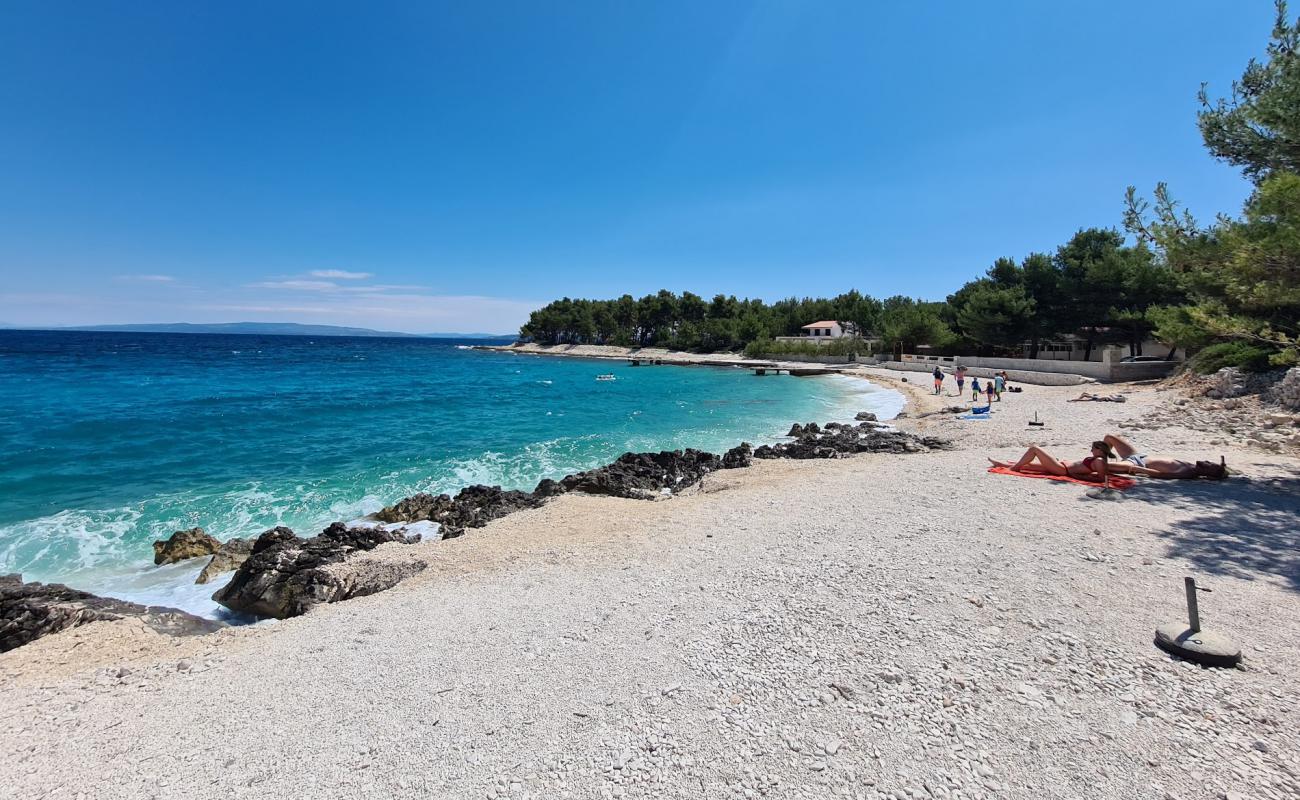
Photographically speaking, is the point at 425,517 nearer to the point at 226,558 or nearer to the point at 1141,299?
the point at 226,558

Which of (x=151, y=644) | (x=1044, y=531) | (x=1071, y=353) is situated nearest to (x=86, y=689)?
(x=151, y=644)

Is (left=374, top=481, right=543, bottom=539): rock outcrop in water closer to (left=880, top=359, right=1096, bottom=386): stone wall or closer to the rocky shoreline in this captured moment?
the rocky shoreline

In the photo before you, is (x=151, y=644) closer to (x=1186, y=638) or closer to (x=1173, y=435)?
(x=1186, y=638)

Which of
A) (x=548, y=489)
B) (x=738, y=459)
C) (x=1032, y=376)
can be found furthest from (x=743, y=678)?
(x=1032, y=376)

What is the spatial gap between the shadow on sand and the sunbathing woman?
146mm

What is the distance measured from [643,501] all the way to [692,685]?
7.38 meters

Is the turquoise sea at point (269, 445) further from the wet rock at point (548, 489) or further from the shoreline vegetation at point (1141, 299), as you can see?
the shoreline vegetation at point (1141, 299)

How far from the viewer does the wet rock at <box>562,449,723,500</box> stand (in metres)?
12.8

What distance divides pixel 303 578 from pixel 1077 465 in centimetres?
1334

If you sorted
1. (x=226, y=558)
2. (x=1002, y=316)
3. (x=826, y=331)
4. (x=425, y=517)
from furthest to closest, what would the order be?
(x=826, y=331) → (x=1002, y=316) → (x=425, y=517) → (x=226, y=558)

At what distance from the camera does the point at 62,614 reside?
670cm

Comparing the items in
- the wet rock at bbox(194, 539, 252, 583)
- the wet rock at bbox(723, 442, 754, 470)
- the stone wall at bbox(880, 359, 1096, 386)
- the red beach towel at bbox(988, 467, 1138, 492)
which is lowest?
the wet rock at bbox(194, 539, 252, 583)

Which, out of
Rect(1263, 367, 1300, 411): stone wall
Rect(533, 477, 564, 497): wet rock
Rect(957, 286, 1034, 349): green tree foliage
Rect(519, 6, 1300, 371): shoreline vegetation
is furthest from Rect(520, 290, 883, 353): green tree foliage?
Rect(533, 477, 564, 497): wet rock

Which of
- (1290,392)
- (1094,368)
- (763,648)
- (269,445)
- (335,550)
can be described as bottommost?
(269,445)
